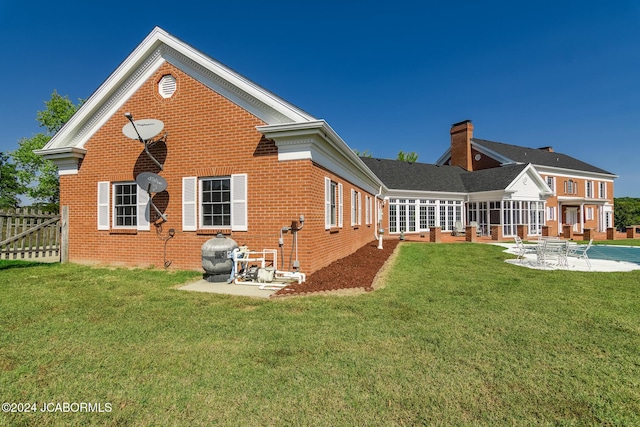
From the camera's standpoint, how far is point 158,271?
981 cm

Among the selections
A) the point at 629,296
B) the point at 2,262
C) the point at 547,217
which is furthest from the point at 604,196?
the point at 2,262

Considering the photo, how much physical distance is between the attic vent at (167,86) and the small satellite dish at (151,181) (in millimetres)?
2591

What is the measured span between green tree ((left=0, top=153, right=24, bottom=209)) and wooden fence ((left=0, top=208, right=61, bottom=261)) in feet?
116

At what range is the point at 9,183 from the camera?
124 ft

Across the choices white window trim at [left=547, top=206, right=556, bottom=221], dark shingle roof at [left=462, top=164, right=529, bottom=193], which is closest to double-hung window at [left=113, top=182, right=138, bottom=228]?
dark shingle roof at [left=462, top=164, right=529, bottom=193]

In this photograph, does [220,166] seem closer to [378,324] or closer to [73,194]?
[73,194]

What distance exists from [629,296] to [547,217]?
3016 cm

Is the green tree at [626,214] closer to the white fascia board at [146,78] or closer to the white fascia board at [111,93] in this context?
the white fascia board at [146,78]

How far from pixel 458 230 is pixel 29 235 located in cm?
2620

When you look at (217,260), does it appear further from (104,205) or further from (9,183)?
(9,183)

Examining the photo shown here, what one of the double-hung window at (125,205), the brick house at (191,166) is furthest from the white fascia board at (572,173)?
the double-hung window at (125,205)

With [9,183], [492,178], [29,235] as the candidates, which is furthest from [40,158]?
[492,178]

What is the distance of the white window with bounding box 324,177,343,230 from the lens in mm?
10211

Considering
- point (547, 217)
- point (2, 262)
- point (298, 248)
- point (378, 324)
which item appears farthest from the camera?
point (547, 217)
